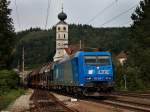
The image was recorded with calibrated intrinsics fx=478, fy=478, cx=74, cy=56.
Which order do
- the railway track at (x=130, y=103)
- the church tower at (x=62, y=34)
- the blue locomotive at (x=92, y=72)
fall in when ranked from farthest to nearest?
the church tower at (x=62, y=34) < the blue locomotive at (x=92, y=72) < the railway track at (x=130, y=103)

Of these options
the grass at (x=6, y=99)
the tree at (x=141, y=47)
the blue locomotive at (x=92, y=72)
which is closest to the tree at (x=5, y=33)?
the tree at (x=141, y=47)

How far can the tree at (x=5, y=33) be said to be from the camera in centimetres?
6110

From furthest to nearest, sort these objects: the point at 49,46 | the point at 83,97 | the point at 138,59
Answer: the point at 49,46 < the point at 138,59 < the point at 83,97

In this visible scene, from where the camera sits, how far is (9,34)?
64.4m

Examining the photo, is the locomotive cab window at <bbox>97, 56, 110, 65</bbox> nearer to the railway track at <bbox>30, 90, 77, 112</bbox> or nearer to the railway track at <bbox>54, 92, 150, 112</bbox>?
the railway track at <bbox>54, 92, 150, 112</bbox>

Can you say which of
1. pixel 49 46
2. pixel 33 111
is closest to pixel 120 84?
pixel 33 111

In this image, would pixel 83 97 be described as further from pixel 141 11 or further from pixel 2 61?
pixel 141 11

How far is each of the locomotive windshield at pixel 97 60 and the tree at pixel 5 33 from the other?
28.1m

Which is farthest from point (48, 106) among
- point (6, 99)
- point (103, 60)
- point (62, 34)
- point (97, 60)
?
point (62, 34)

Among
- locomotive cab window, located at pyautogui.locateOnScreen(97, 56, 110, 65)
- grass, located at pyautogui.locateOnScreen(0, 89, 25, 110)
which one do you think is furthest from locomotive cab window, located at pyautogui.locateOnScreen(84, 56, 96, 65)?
grass, located at pyautogui.locateOnScreen(0, 89, 25, 110)

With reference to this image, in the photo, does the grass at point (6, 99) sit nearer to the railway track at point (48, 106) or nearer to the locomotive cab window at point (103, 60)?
the railway track at point (48, 106)

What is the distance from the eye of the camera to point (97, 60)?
109 ft

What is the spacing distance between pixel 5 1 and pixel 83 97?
3073cm

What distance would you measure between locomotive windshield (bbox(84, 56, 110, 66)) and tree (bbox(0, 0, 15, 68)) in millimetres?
28089
